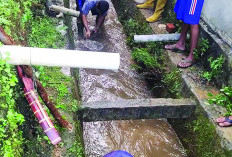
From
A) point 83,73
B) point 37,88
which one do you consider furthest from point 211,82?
point 37,88

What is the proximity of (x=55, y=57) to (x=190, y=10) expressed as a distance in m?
3.32

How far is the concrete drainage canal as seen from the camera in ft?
13.5

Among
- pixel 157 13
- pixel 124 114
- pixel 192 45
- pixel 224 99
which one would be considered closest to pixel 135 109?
pixel 124 114

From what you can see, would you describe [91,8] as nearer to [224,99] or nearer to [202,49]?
[202,49]

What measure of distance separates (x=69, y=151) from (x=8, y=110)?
116 centimetres

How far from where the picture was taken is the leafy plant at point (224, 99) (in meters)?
3.98

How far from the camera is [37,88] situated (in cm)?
267

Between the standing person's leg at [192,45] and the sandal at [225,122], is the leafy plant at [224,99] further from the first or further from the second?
the standing person's leg at [192,45]

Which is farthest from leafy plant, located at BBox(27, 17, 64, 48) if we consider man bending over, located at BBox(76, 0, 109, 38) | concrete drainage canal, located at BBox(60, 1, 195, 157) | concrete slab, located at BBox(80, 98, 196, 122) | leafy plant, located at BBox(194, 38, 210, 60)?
leafy plant, located at BBox(194, 38, 210, 60)

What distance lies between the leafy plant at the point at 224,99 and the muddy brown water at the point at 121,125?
1033mm

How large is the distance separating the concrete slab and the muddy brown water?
1.87 ft

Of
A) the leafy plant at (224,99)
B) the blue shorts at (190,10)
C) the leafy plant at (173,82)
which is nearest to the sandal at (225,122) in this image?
the leafy plant at (224,99)

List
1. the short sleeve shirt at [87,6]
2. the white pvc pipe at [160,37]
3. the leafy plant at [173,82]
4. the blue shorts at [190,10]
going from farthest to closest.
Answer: the short sleeve shirt at [87,6] < the white pvc pipe at [160,37] < the leafy plant at [173,82] < the blue shorts at [190,10]

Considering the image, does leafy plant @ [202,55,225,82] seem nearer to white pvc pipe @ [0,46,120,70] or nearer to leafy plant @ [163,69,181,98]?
leafy plant @ [163,69,181,98]
